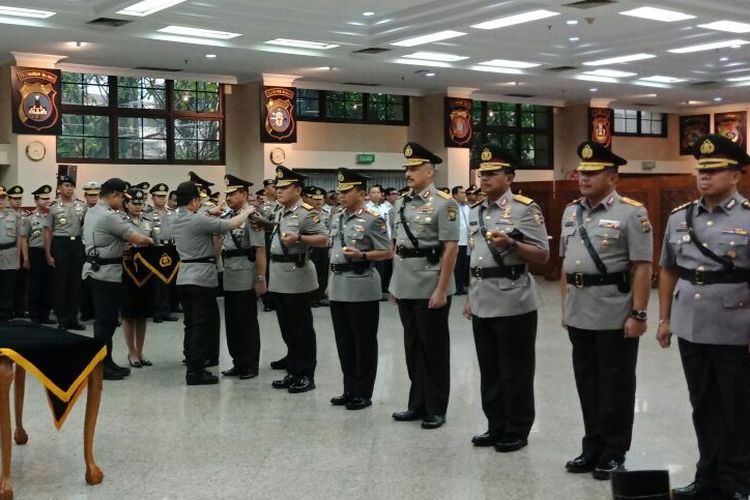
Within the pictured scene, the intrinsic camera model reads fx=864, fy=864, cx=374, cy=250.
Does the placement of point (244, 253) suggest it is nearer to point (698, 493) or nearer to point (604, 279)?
point (604, 279)

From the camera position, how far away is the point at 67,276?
965cm

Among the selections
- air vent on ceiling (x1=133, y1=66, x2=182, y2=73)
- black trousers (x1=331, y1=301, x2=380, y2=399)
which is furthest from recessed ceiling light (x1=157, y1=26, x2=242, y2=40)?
black trousers (x1=331, y1=301, x2=380, y2=399)

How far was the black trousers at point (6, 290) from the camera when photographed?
966 cm

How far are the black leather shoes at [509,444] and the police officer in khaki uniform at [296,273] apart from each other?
1972 mm

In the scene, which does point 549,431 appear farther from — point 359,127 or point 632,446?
point 359,127

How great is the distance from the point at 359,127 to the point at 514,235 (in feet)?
46.8

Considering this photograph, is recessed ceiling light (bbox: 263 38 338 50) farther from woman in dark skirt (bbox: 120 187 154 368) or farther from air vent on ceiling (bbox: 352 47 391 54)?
woman in dark skirt (bbox: 120 187 154 368)

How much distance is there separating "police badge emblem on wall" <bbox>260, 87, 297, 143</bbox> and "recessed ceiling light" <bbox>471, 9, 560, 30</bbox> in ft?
16.7

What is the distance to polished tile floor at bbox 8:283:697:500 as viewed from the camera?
4023 mm

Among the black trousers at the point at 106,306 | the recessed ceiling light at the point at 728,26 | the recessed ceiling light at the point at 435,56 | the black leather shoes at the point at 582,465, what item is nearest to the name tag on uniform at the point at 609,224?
the black leather shoes at the point at 582,465

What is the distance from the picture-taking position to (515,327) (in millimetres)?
4508

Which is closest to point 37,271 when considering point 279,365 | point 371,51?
point 279,365

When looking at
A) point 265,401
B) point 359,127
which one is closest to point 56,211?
point 265,401

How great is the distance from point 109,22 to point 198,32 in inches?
54.7
